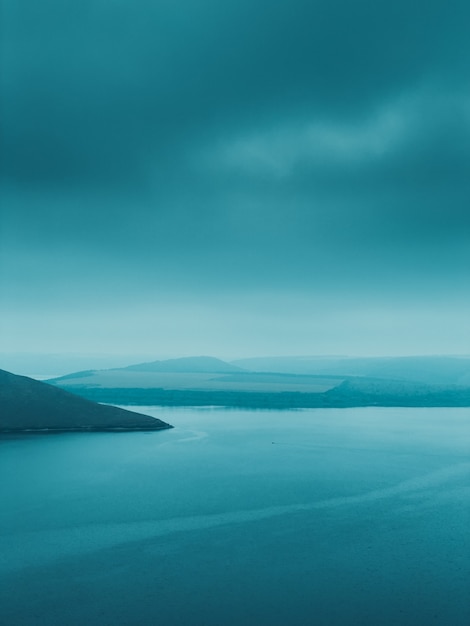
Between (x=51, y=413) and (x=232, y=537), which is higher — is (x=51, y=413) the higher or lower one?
the higher one

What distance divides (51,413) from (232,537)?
10507 mm

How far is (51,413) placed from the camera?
578 inches

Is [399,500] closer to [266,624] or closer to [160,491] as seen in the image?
[160,491]

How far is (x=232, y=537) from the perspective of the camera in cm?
554

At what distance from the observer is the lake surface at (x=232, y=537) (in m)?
3.93

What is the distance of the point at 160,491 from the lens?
754 cm

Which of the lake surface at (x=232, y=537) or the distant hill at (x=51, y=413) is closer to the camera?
the lake surface at (x=232, y=537)

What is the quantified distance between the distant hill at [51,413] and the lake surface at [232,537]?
2.98 metres

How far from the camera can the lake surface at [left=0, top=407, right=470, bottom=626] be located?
3.93 metres

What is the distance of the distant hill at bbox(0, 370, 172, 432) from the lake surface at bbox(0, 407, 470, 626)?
9.79ft

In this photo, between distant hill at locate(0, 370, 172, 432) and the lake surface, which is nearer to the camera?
the lake surface

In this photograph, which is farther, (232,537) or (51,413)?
(51,413)

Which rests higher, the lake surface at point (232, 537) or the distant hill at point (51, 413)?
the distant hill at point (51, 413)

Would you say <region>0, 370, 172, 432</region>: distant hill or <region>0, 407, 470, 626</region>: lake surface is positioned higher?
<region>0, 370, 172, 432</region>: distant hill
